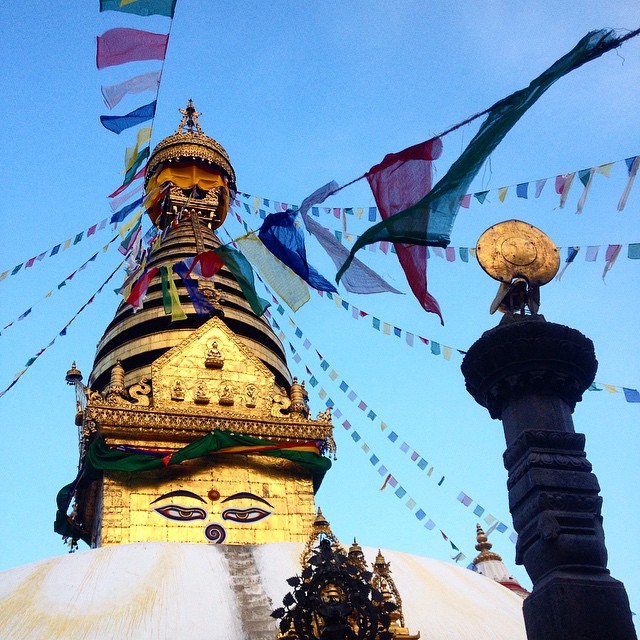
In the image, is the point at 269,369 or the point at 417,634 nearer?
the point at 417,634

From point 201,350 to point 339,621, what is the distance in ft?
28.1

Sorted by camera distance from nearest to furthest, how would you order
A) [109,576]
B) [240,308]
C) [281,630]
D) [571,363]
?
[571,363], [281,630], [109,576], [240,308]

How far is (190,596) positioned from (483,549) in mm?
12566

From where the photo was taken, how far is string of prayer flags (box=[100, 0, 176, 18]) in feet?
34.9

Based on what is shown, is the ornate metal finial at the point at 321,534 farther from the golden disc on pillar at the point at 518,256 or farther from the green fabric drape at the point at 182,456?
the golden disc on pillar at the point at 518,256

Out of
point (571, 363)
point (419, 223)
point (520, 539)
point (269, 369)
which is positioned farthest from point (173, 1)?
point (269, 369)

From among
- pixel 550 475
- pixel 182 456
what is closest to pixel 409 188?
pixel 550 475

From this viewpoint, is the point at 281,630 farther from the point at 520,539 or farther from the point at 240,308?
the point at 240,308

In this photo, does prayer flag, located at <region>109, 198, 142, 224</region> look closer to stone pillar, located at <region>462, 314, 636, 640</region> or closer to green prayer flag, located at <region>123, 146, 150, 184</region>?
green prayer flag, located at <region>123, 146, 150, 184</region>

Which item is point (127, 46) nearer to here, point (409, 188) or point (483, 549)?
point (409, 188)

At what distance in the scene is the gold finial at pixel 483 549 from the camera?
21.3 metres

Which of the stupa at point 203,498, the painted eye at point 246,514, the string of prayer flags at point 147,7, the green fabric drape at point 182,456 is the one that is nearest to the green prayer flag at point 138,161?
the stupa at point 203,498

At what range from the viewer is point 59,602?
33.9 feet

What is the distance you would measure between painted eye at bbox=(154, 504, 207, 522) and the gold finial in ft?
29.6
